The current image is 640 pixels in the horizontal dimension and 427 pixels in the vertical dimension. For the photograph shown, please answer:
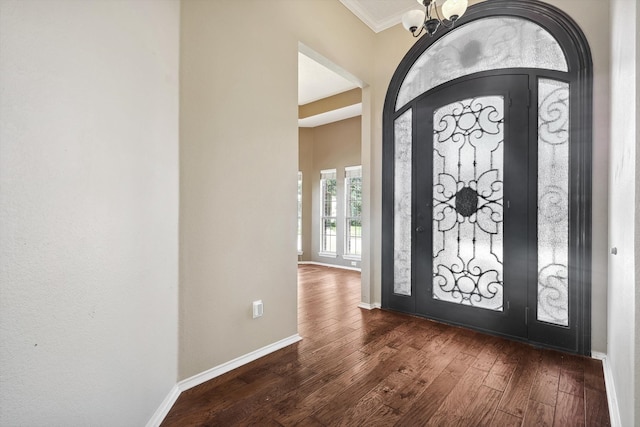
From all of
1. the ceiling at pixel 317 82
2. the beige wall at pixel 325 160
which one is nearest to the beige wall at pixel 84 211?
the ceiling at pixel 317 82

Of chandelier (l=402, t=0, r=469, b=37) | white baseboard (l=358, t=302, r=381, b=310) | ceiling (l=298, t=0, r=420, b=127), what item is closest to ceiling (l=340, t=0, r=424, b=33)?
ceiling (l=298, t=0, r=420, b=127)

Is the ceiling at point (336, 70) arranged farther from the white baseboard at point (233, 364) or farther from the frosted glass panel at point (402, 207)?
the white baseboard at point (233, 364)

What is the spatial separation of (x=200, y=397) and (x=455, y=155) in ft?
10.0

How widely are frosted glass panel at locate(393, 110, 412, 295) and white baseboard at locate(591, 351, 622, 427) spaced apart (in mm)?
1652

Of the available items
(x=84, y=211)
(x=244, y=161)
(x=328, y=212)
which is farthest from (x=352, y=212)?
(x=84, y=211)

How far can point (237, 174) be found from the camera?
227 centimetres

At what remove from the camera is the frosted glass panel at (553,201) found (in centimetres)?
254

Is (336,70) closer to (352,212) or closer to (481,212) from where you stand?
(481,212)

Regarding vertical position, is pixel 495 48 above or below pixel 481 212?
above

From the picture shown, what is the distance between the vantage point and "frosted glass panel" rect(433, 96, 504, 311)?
2.88 meters

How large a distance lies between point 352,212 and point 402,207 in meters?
3.23

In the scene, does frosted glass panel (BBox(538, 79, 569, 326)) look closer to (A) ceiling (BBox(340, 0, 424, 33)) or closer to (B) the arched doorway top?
(B) the arched doorway top

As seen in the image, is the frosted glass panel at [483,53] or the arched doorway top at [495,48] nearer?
the arched doorway top at [495,48]

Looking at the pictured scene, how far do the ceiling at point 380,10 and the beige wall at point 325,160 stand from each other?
2859 millimetres
